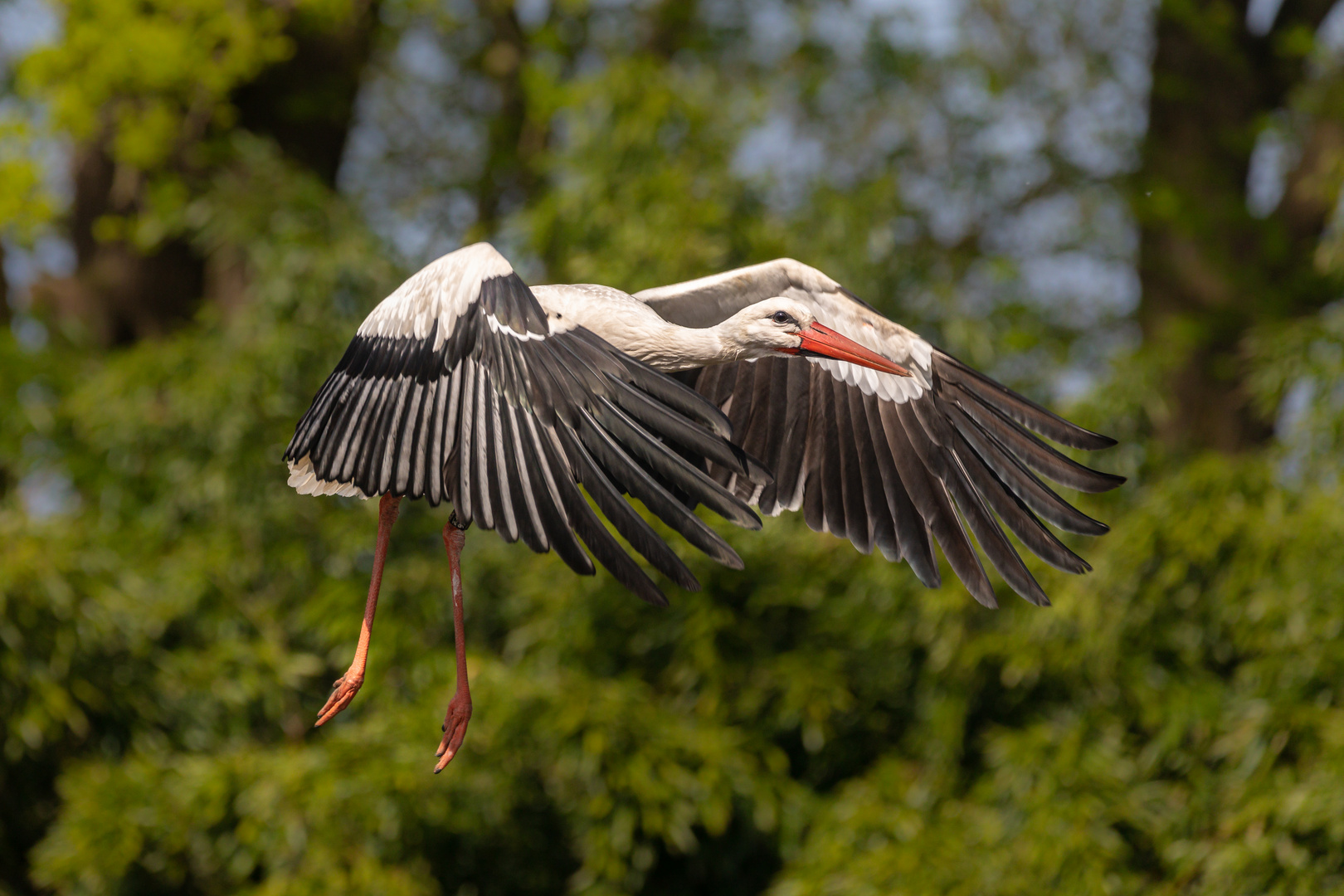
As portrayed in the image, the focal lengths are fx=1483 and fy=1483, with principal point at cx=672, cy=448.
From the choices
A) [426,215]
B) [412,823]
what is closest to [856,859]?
[412,823]

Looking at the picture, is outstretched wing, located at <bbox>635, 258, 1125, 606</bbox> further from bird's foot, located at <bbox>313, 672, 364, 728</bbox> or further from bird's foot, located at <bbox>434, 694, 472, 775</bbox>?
bird's foot, located at <bbox>313, 672, 364, 728</bbox>

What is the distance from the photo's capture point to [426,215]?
40.0 ft

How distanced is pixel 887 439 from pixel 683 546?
377 cm

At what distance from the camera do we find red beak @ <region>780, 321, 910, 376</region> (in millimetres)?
4016

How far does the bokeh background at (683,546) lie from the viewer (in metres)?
8.34

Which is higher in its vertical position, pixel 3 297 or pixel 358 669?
pixel 3 297

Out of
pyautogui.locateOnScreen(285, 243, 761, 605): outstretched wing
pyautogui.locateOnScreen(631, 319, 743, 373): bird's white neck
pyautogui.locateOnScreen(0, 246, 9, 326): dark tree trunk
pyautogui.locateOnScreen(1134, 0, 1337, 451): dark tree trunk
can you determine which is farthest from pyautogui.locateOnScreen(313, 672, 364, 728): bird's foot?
pyautogui.locateOnScreen(0, 246, 9, 326): dark tree trunk

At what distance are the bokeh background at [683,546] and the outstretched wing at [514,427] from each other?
16.5 feet

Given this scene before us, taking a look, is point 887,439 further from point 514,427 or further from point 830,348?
point 514,427

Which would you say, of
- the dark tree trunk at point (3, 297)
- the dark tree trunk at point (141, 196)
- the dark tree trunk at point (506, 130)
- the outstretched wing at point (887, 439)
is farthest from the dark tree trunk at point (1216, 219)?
the dark tree trunk at point (3, 297)

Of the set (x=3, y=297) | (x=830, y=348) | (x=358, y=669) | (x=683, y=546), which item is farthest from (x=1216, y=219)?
(x=3, y=297)

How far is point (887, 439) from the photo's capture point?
486 cm

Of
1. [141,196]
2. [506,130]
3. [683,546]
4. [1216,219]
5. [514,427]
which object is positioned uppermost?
[1216,219]

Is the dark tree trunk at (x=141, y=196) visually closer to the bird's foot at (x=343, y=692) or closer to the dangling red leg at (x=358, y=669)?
the dangling red leg at (x=358, y=669)
